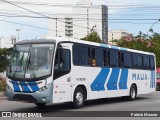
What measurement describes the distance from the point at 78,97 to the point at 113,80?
3750mm

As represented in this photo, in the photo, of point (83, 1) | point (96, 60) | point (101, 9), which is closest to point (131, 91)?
point (96, 60)

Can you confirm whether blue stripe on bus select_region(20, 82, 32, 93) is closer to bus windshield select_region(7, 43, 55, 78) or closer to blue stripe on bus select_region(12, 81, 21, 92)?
blue stripe on bus select_region(12, 81, 21, 92)

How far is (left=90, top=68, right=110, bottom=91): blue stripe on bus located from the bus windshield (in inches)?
136

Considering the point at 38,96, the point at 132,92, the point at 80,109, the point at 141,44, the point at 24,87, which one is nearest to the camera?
the point at 38,96

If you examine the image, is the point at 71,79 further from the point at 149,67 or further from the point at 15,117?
the point at 149,67

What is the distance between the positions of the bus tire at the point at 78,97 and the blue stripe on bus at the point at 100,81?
95 cm

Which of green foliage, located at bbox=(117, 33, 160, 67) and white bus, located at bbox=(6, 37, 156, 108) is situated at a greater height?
green foliage, located at bbox=(117, 33, 160, 67)

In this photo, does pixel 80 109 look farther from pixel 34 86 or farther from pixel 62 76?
pixel 34 86

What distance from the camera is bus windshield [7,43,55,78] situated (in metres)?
15.9

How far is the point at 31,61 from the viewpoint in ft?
53.0

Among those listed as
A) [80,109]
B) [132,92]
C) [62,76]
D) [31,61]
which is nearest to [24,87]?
[31,61]

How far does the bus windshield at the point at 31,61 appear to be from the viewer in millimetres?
15914

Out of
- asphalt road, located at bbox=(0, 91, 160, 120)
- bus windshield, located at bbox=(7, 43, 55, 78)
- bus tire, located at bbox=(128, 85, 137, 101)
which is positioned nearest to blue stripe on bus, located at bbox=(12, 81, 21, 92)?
bus windshield, located at bbox=(7, 43, 55, 78)

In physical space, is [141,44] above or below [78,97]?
above
